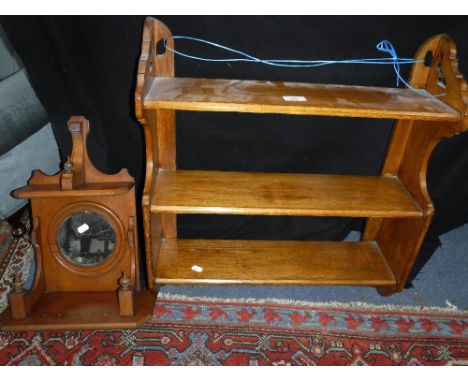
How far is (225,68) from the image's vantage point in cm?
169

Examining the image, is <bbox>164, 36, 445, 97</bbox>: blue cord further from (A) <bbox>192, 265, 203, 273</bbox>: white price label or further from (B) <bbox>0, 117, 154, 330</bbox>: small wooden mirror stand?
(A) <bbox>192, 265, 203, 273</bbox>: white price label

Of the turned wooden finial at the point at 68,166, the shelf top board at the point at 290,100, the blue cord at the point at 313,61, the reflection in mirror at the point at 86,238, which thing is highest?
the blue cord at the point at 313,61

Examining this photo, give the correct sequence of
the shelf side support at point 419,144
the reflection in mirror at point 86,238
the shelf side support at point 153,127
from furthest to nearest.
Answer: the reflection in mirror at point 86,238 → the shelf side support at point 419,144 → the shelf side support at point 153,127

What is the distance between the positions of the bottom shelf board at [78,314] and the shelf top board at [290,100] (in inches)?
35.1

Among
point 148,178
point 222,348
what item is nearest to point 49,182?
point 148,178

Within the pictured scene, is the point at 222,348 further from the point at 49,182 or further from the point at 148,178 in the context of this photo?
the point at 49,182

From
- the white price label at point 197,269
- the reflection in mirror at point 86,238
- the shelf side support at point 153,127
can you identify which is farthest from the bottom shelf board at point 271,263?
the reflection in mirror at point 86,238

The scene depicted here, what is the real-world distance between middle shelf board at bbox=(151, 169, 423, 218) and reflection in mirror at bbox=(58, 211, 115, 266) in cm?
30

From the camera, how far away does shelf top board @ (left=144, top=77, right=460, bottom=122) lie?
1328 millimetres

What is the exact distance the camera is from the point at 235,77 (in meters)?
1.71

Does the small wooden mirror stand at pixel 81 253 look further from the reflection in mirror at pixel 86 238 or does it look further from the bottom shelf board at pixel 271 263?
the bottom shelf board at pixel 271 263

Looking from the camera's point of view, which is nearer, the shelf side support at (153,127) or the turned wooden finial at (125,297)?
the shelf side support at (153,127)

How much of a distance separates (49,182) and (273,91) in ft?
3.03

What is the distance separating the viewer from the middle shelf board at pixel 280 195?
1.53 metres
